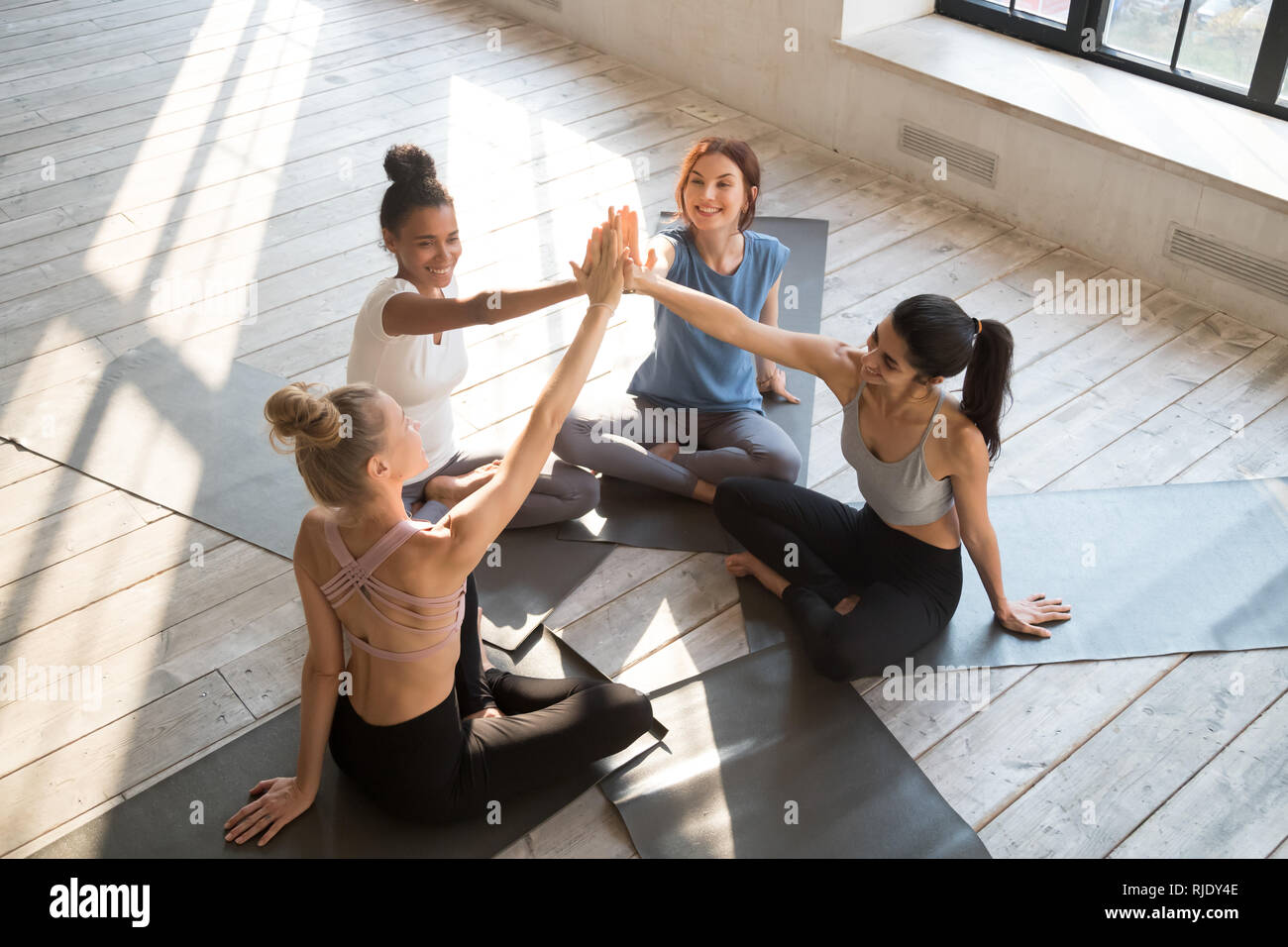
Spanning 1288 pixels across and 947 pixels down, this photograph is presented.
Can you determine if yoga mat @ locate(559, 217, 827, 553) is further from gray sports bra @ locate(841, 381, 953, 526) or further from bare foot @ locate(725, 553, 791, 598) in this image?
gray sports bra @ locate(841, 381, 953, 526)

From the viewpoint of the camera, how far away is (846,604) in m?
2.40

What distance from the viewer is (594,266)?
2.16 metres

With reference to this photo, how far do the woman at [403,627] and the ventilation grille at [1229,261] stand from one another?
214 cm

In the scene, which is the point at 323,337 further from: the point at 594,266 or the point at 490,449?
the point at 594,266

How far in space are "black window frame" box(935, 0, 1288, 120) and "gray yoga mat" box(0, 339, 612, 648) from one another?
2521 millimetres

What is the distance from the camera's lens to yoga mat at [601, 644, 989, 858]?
6.64ft

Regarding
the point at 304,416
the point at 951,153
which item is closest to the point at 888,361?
the point at 304,416

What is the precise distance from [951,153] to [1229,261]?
102cm

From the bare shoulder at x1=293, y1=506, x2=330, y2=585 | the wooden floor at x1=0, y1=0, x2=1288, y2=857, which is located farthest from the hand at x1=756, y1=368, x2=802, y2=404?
the bare shoulder at x1=293, y1=506, x2=330, y2=585

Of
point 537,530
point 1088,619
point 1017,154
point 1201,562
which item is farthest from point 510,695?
point 1017,154

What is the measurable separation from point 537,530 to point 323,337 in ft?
3.78

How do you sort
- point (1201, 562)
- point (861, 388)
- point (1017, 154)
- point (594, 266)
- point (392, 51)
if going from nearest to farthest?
point (594, 266), point (861, 388), point (1201, 562), point (1017, 154), point (392, 51)

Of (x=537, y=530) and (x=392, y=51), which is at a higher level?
(x=392, y=51)
